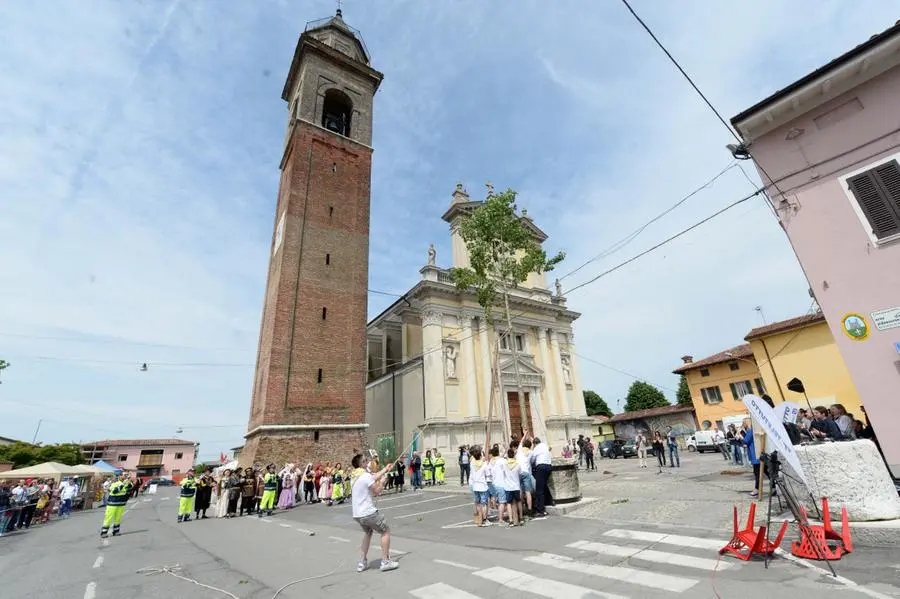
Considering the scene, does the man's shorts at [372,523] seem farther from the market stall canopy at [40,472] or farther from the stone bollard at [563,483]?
the market stall canopy at [40,472]

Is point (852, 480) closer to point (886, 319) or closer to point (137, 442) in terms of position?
point (886, 319)

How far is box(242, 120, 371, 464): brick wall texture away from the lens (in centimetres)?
2027

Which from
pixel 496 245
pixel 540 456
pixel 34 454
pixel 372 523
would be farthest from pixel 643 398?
pixel 34 454

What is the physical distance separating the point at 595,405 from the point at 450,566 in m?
67.2

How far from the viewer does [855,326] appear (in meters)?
9.21

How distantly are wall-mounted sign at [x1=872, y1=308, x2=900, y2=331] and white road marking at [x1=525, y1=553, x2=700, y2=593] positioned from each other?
8537 mm

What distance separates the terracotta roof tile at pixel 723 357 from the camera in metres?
30.4

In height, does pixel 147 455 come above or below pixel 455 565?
above

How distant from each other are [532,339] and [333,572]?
88.7ft

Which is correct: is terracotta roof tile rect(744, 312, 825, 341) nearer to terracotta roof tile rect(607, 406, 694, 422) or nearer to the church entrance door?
the church entrance door

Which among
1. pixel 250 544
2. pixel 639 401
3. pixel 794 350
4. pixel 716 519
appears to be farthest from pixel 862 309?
pixel 639 401

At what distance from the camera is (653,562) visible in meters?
5.07

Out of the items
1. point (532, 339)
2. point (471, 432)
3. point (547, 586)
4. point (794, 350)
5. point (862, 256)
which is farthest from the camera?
point (532, 339)

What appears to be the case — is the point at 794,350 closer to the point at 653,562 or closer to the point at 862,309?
the point at 862,309
